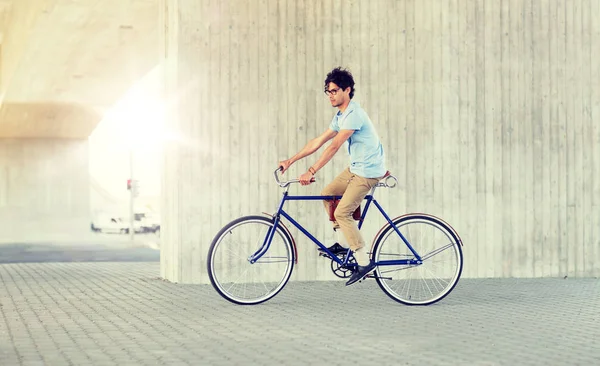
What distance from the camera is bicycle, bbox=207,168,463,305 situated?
8.59m

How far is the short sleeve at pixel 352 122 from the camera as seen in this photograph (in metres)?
8.76

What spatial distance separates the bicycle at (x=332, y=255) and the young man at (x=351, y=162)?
80mm

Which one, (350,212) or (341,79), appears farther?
(341,79)

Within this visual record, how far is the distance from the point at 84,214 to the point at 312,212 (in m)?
31.8

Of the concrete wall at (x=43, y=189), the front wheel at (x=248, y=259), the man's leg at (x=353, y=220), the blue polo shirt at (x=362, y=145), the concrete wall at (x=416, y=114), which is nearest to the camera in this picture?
the front wheel at (x=248, y=259)

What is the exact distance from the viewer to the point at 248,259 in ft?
27.9

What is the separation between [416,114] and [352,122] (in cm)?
265

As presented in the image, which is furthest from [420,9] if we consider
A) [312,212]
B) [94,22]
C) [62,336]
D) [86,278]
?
[94,22]

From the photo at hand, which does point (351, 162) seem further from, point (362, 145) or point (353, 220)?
point (353, 220)

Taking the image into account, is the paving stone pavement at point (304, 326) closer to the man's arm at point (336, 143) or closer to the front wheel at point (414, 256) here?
the front wheel at point (414, 256)

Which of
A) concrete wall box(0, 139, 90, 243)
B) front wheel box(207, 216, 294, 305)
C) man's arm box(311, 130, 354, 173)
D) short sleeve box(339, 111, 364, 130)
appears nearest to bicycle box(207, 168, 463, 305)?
front wheel box(207, 216, 294, 305)

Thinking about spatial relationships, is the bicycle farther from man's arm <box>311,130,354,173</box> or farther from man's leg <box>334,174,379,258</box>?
man's arm <box>311,130,354,173</box>

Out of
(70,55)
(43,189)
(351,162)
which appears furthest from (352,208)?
(43,189)

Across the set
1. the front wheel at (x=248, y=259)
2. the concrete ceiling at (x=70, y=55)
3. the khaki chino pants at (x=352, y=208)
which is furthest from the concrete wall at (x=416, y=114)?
the concrete ceiling at (x=70, y=55)
